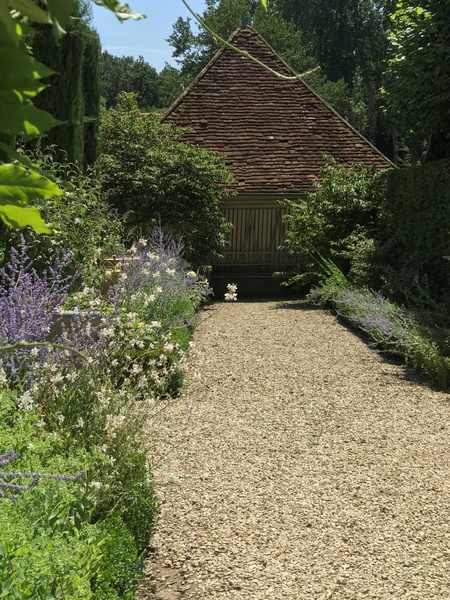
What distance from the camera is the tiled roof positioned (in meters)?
15.8

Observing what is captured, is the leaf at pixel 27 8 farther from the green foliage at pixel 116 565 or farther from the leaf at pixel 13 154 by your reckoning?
the green foliage at pixel 116 565

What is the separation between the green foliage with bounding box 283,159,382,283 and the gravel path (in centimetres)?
529

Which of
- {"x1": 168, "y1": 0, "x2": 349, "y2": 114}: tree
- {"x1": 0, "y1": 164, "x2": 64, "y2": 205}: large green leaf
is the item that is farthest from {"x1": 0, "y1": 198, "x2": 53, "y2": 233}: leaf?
{"x1": 168, "y1": 0, "x2": 349, "y2": 114}: tree

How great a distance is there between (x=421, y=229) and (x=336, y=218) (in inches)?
121

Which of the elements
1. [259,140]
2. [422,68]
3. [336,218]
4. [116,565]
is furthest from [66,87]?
[259,140]

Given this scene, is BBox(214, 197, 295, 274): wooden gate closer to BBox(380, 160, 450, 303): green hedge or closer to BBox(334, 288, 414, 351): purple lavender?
BBox(380, 160, 450, 303): green hedge

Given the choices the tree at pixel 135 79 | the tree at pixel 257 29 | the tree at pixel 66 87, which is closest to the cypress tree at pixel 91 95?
the tree at pixel 66 87

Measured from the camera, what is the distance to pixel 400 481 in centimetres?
521

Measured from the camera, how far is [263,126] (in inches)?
652

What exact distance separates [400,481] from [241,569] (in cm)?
172

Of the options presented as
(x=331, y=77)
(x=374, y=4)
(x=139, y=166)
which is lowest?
(x=139, y=166)

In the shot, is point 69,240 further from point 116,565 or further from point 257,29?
point 257,29

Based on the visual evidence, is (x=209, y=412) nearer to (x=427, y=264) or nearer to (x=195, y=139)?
(x=427, y=264)

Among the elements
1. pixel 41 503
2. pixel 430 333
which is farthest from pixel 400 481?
pixel 430 333
